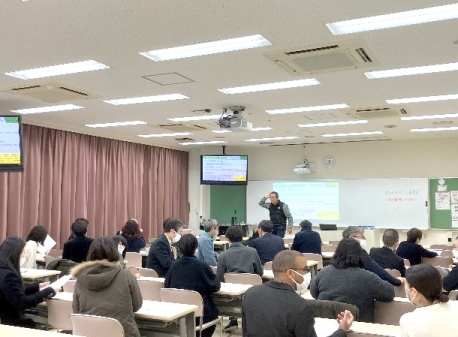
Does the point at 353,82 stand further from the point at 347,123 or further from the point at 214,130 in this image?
the point at 214,130

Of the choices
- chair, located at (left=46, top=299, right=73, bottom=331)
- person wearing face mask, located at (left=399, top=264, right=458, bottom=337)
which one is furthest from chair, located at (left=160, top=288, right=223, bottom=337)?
person wearing face mask, located at (left=399, top=264, right=458, bottom=337)

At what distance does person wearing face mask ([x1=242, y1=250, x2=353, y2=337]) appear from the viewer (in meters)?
2.50

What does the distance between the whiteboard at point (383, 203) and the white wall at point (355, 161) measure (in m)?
0.21

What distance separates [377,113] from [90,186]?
19.3 ft

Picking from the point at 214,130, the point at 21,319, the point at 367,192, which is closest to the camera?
the point at 21,319

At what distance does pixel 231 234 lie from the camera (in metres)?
5.61

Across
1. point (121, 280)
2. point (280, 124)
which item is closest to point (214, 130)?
point (280, 124)

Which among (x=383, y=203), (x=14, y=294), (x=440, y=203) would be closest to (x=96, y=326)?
(x=14, y=294)

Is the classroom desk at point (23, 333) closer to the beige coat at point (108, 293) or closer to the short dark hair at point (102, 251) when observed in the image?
the beige coat at point (108, 293)

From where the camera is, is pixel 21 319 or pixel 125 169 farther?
pixel 125 169

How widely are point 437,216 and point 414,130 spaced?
244 cm

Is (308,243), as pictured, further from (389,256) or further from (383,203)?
(383,203)

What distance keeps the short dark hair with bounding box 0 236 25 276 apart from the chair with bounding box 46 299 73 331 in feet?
1.27

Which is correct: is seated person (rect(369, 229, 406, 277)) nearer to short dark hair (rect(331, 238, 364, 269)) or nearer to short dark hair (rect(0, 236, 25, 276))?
short dark hair (rect(331, 238, 364, 269))
